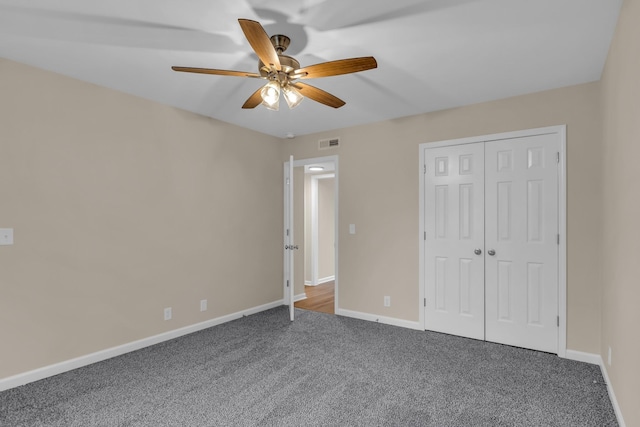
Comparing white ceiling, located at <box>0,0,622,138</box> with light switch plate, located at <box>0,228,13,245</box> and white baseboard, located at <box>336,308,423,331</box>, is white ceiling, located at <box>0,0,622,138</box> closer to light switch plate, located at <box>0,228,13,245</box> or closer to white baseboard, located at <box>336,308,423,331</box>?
light switch plate, located at <box>0,228,13,245</box>

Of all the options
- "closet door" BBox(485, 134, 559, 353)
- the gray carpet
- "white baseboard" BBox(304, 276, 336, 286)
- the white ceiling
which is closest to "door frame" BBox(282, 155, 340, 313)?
the gray carpet

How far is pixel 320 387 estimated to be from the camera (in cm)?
254

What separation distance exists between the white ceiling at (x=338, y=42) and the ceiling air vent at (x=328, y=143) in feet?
3.85

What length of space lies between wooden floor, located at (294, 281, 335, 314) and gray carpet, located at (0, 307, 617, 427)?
1.28 metres

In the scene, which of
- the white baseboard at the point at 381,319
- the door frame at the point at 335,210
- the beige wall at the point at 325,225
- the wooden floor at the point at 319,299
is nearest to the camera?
the white baseboard at the point at 381,319

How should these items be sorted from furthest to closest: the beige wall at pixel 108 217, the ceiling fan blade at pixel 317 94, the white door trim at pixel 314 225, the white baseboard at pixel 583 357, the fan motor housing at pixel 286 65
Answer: the white door trim at pixel 314 225
the white baseboard at pixel 583 357
the beige wall at pixel 108 217
the ceiling fan blade at pixel 317 94
the fan motor housing at pixel 286 65

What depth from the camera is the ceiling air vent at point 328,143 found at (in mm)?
4484

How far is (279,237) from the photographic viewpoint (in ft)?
16.3

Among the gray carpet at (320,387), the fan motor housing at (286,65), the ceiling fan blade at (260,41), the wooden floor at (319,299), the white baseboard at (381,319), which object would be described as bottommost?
the wooden floor at (319,299)

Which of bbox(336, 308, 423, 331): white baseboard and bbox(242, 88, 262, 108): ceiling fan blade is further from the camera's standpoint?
bbox(336, 308, 423, 331): white baseboard

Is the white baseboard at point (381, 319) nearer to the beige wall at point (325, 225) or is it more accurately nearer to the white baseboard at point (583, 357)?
the white baseboard at point (583, 357)

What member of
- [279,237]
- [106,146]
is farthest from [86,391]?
[279,237]

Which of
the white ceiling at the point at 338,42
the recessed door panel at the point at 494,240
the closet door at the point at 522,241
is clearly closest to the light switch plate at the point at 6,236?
the white ceiling at the point at 338,42

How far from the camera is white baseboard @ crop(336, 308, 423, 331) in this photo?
388cm
